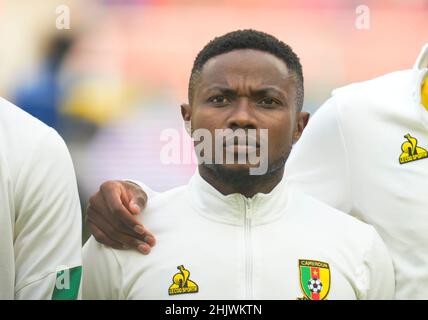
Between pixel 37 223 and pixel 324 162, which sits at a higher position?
pixel 324 162

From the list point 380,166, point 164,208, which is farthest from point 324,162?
point 164,208

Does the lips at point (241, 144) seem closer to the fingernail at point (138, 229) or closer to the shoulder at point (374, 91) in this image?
the fingernail at point (138, 229)

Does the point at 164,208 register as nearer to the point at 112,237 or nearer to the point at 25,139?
the point at 112,237

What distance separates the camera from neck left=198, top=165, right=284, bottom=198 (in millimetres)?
1343

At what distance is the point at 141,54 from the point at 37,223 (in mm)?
803

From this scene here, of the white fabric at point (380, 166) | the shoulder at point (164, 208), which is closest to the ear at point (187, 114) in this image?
the shoulder at point (164, 208)

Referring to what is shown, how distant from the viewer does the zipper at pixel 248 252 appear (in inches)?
51.1

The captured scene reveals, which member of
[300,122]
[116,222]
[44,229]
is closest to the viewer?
[44,229]

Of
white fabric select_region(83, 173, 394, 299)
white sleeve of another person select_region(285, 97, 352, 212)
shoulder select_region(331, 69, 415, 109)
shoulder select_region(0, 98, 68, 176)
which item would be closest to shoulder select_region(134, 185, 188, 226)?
white fabric select_region(83, 173, 394, 299)

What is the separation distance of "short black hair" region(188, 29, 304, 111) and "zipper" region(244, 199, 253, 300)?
0.24m

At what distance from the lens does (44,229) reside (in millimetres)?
1246

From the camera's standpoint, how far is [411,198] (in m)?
1.48

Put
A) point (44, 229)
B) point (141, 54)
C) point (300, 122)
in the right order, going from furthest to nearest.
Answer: point (141, 54), point (300, 122), point (44, 229)

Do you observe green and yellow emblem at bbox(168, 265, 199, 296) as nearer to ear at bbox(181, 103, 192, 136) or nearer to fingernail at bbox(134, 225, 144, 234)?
fingernail at bbox(134, 225, 144, 234)
